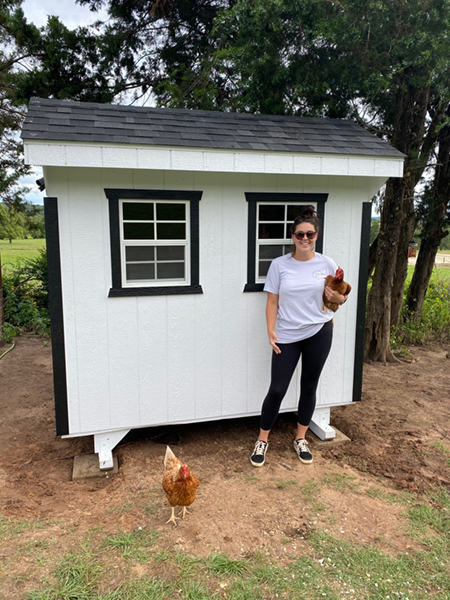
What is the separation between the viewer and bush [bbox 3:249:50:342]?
848 cm

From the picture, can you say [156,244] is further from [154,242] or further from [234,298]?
[234,298]

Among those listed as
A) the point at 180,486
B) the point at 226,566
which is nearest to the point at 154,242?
the point at 180,486

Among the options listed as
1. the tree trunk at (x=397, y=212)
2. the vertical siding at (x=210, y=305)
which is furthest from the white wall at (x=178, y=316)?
the tree trunk at (x=397, y=212)

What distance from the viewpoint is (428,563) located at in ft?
8.57

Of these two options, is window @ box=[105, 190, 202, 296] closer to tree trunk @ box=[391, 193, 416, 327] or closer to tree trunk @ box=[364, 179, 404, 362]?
tree trunk @ box=[364, 179, 404, 362]

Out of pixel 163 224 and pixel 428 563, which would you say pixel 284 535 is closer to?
pixel 428 563

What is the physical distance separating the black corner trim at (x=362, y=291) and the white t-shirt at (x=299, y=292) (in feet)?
2.43

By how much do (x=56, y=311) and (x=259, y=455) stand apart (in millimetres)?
2055

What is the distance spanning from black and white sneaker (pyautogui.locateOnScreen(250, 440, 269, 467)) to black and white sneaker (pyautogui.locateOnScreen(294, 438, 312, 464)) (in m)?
0.32

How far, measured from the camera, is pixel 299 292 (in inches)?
134

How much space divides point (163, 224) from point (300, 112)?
172 inches

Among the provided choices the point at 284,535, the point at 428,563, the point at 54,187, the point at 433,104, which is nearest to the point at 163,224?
the point at 54,187

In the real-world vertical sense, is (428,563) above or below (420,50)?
below

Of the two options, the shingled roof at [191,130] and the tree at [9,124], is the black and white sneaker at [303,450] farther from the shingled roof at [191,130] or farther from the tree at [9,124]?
the tree at [9,124]
